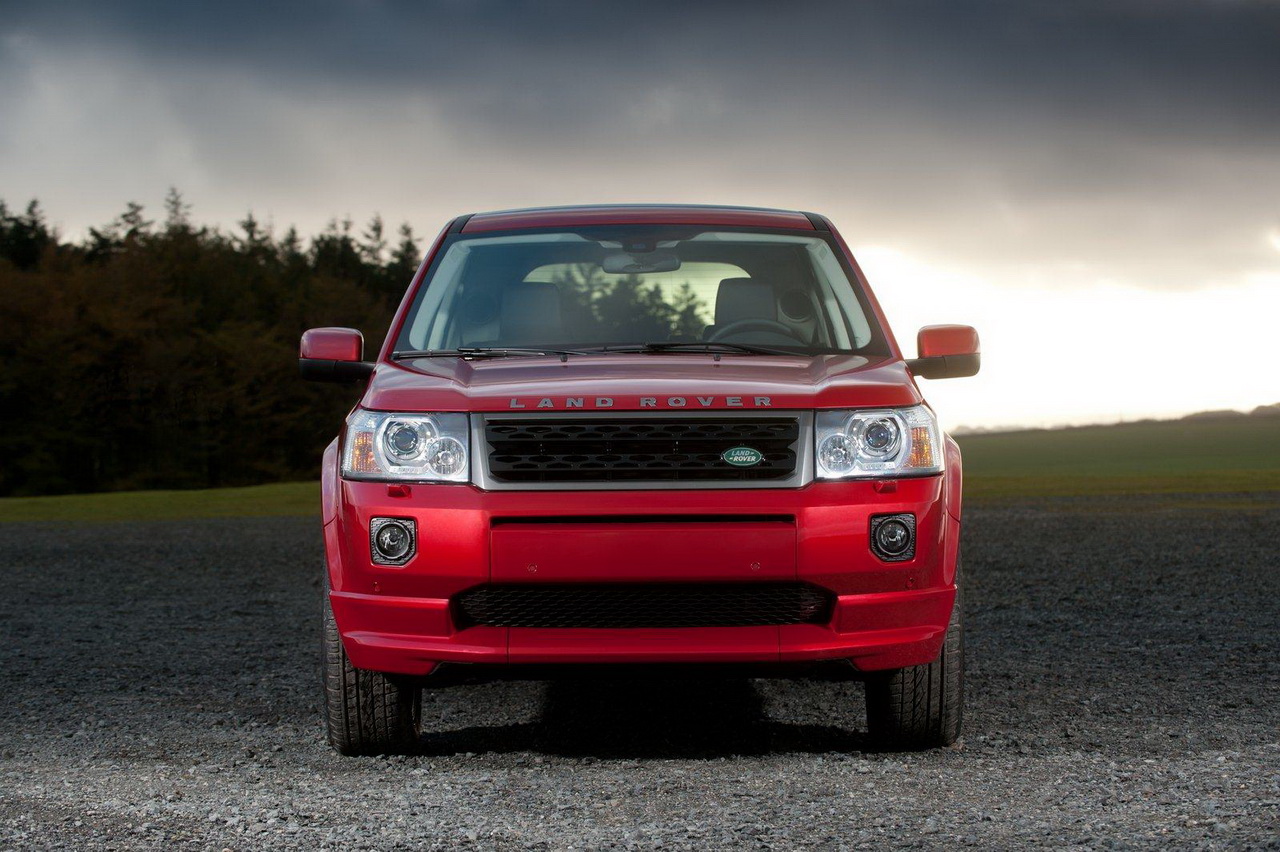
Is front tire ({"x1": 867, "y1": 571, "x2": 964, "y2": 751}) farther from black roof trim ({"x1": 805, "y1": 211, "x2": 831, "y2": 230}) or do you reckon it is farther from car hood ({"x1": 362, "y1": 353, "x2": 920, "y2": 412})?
black roof trim ({"x1": 805, "y1": 211, "x2": 831, "y2": 230})

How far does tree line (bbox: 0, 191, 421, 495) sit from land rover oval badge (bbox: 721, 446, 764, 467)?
227 ft

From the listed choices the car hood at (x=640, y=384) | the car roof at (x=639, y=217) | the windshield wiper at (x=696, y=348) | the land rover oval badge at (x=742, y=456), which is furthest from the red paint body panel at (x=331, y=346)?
the land rover oval badge at (x=742, y=456)

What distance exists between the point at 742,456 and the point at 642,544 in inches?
16.9

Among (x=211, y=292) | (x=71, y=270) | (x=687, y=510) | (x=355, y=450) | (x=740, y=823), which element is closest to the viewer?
(x=740, y=823)

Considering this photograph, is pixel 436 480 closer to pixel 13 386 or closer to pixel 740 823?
pixel 740 823

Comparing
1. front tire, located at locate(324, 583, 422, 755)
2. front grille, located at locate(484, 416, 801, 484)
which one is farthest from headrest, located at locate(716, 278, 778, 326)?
front tire, located at locate(324, 583, 422, 755)

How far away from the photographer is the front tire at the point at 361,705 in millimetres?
4922

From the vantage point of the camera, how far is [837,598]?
4.54 metres

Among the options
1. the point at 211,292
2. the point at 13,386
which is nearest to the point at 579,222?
the point at 13,386

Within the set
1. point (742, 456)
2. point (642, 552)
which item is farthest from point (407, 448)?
point (742, 456)

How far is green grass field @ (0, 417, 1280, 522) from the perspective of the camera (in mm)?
30188

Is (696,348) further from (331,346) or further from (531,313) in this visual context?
(331,346)

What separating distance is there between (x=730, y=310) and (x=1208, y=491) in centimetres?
2875

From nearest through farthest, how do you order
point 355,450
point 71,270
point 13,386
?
point 355,450 → point 13,386 → point 71,270
